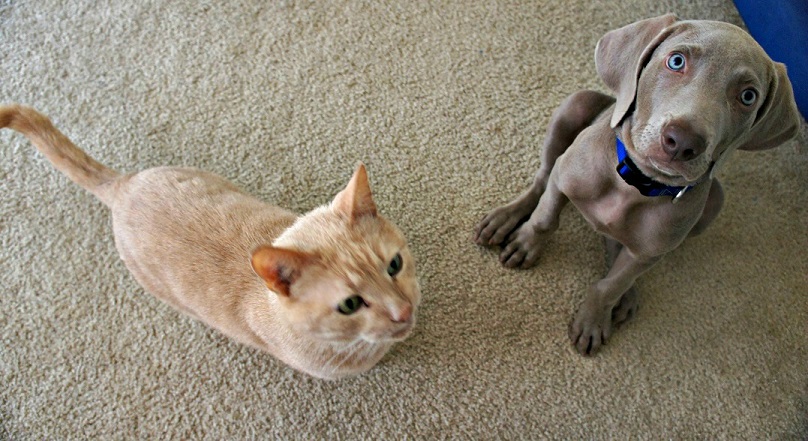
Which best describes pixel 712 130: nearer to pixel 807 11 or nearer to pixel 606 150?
pixel 606 150

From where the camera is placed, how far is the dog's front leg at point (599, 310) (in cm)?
128

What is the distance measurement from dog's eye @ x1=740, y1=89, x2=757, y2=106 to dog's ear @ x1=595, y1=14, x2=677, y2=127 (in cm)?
17

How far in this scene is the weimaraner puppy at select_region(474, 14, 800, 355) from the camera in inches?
35.3

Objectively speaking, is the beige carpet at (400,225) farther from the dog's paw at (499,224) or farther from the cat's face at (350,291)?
the cat's face at (350,291)

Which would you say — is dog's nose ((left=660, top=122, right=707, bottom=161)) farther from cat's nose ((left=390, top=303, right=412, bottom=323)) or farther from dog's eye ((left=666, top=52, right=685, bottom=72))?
cat's nose ((left=390, top=303, right=412, bottom=323))

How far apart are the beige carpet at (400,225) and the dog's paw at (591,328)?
0.04 meters

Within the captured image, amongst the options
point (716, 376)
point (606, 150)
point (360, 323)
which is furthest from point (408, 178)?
point (716, 376)

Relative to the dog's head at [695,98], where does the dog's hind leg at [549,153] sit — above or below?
below

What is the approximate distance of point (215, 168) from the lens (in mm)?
1546

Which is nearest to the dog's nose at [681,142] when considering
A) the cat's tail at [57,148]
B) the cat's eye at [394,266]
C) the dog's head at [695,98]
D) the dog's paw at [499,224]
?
the dog's head at [695,98]

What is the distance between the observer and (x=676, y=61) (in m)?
0.94

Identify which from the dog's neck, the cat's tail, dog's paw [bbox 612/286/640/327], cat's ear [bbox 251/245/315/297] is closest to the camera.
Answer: cat's ear [bbox 251/245/315/297]

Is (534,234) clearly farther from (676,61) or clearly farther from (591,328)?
(676,61)

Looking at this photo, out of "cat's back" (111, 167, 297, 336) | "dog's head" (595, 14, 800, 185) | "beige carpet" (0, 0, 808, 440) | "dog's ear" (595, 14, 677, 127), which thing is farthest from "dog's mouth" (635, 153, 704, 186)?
"cat's back" (111, 167, 297, 336)
